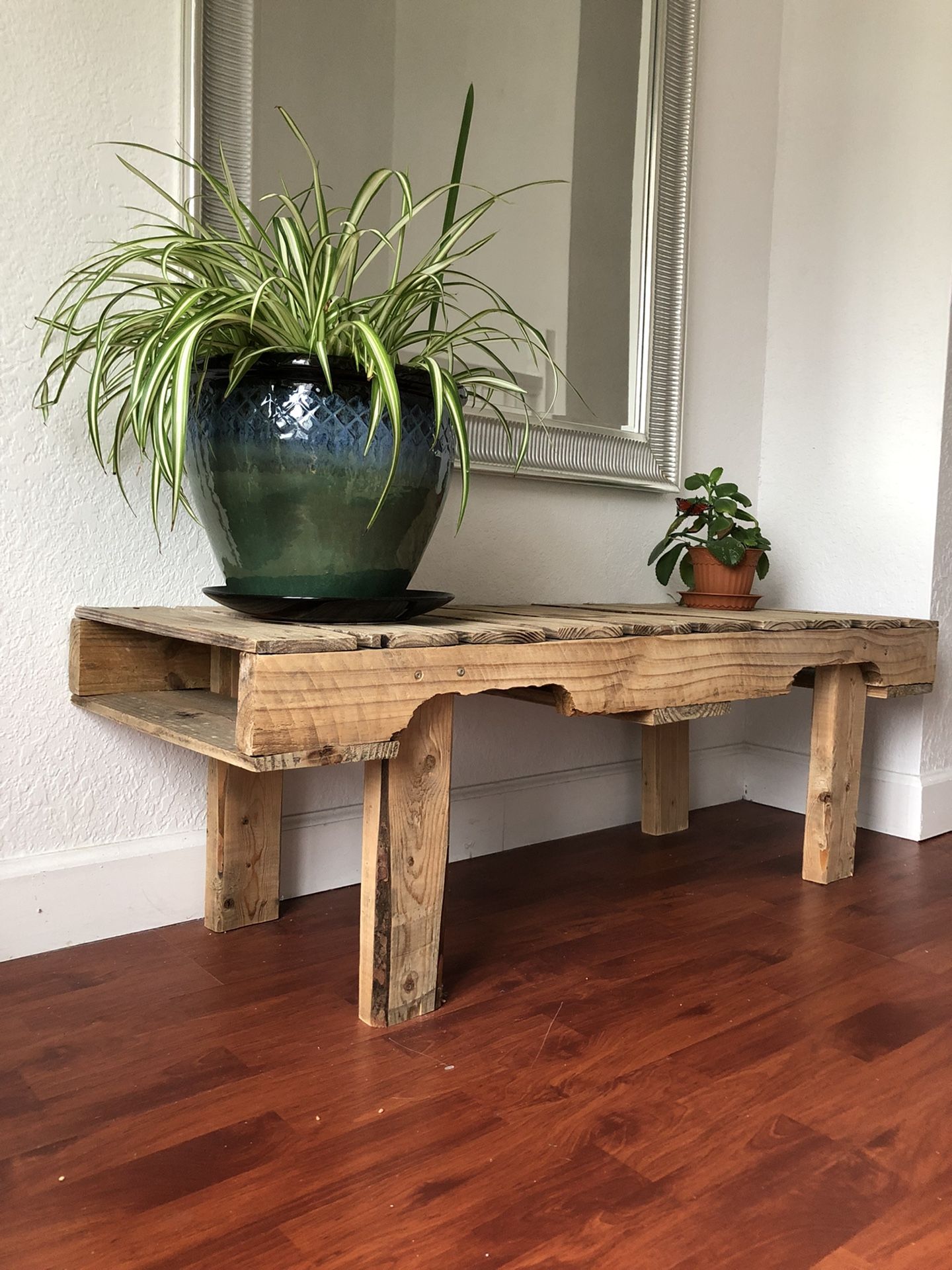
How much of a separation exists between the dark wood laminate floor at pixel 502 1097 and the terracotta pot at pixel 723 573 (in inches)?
23.3

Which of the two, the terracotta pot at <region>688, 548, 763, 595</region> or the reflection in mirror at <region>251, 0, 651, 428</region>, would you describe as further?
the terracotta pot at <region>688, 548, 763, 595</region>

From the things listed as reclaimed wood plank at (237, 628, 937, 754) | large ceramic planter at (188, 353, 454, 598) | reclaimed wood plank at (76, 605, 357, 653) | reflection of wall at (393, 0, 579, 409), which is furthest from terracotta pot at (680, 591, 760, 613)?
reclaimed wood plank at (76, 605, 357, 653)

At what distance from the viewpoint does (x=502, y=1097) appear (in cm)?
102

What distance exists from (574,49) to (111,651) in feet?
4.67

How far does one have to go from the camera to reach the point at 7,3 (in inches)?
49.8

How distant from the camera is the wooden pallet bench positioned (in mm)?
1021

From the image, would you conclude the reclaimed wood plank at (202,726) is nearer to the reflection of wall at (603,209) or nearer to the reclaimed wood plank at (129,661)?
the reclaimed wood plank at (129,661)

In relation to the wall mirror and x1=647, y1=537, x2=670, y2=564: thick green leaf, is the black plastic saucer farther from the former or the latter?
x1=647, y1=537, x2=670, y2=564: thick green leaf

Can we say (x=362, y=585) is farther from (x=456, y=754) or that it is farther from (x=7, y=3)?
(x=7, y=3)

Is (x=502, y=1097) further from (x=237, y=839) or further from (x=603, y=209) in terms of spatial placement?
(x=603, y=209)

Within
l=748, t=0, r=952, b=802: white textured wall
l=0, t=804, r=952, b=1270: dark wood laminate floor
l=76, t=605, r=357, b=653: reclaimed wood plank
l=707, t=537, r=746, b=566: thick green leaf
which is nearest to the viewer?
l=0, t=804, r=952, b=1270: dark wood laminate floor

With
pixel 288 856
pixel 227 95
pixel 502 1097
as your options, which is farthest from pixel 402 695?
pixel 227 95

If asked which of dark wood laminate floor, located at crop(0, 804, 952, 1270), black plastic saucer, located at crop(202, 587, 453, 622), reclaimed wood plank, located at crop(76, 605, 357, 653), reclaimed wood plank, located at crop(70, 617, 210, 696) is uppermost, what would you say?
black plastic saucer, located at crop(202, 587, 453, 622)

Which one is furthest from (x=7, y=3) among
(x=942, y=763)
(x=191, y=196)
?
(x=942, y=763)
